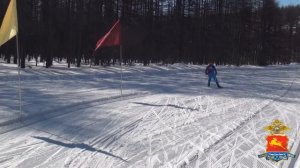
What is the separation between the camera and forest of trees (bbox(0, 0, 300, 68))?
127 ft

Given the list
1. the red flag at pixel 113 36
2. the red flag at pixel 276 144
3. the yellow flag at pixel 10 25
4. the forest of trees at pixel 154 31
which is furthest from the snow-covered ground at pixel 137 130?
the forest of trees at pixel 154 31

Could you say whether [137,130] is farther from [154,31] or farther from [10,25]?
[154,31]

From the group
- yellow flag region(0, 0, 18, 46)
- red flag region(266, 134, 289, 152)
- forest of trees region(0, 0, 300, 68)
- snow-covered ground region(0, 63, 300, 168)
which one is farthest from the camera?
forest of trees region(0, 0, 300, 68)

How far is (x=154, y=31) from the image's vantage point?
49.1 m

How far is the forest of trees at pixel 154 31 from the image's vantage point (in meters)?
38.6

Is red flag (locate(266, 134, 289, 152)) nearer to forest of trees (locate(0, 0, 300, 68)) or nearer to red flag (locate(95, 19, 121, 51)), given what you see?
red flag (locate(95, 19, 121, 51))

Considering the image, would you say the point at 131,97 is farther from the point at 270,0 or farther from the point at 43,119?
the point at 270,0

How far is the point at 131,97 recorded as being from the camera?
15.6 metres

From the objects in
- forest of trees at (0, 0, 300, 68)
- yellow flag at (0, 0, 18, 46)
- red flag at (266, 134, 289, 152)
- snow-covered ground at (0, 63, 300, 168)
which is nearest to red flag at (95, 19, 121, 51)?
snow-covered ground at (0, 63, 300, 168)

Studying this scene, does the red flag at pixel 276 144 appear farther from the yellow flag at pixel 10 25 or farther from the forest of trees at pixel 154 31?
the forest of trees at pixel 154 31

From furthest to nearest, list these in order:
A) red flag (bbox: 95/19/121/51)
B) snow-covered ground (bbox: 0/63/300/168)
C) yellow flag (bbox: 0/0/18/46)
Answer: red flag (bbox: 95/19/121/51) → yellow flag (bbox: 0/0/18/46) → snow-covered ground (bbox: 0/63/300/168)

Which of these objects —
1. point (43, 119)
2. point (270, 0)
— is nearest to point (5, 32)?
point (43, 119)

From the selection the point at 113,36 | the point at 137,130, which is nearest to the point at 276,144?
the point at 137,130

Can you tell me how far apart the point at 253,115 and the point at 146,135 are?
4.52 metres
